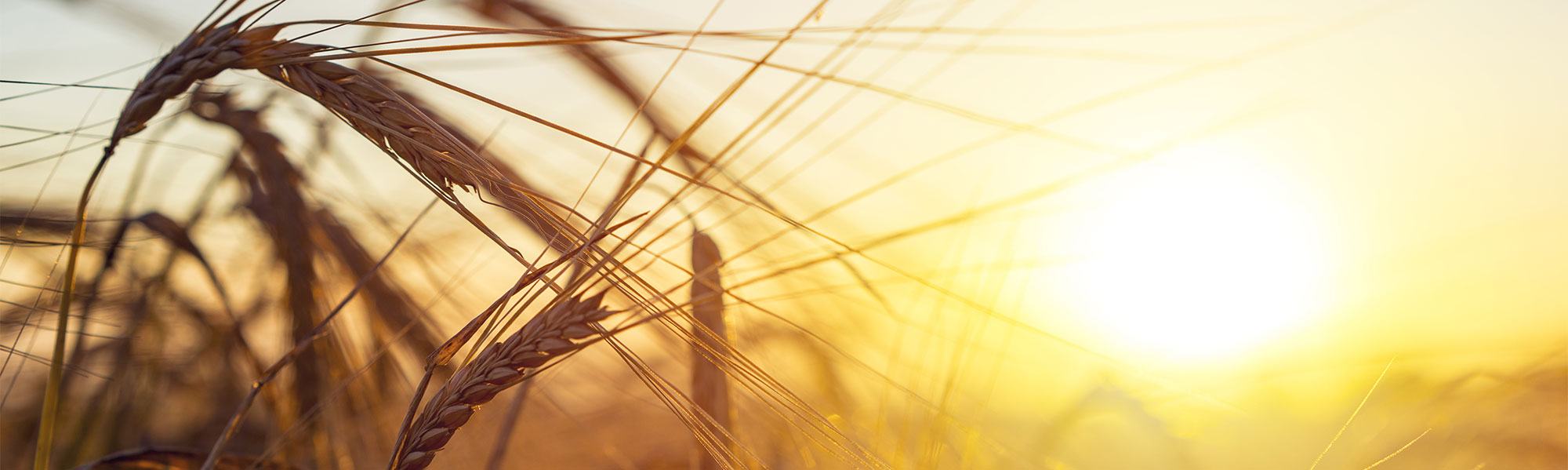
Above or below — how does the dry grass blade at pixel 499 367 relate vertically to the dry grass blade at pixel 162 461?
below

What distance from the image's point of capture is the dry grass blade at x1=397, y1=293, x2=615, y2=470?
1.21 feet

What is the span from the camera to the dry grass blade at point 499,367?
14.5 inches

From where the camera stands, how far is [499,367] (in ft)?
1.28

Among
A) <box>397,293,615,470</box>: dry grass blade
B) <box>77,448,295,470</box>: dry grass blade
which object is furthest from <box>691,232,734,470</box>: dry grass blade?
<box>77,448,295,470</box>: dry grass blade

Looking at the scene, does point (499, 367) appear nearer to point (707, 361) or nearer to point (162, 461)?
point (707, 361)

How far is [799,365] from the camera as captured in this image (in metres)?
0.79

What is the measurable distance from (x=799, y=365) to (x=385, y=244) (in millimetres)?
574

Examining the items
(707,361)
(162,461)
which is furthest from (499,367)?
(162,461)

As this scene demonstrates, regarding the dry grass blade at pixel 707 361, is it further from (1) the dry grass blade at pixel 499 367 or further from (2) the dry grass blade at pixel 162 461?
(2) the dry grass blade at pixel 162 461

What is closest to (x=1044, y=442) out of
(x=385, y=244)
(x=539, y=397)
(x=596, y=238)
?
(x=596, y=238)

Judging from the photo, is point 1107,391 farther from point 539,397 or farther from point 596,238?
point 539,397

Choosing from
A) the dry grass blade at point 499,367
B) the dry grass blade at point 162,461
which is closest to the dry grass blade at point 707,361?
the dry grass blade at point 499,367

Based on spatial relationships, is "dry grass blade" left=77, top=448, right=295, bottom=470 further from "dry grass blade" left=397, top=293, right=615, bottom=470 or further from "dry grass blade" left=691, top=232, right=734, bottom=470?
"dry grass blade" left=691, top=232, right=734, bottom=470

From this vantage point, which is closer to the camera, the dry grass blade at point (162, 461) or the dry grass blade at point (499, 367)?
the dry grass blade at point (499, 367)
